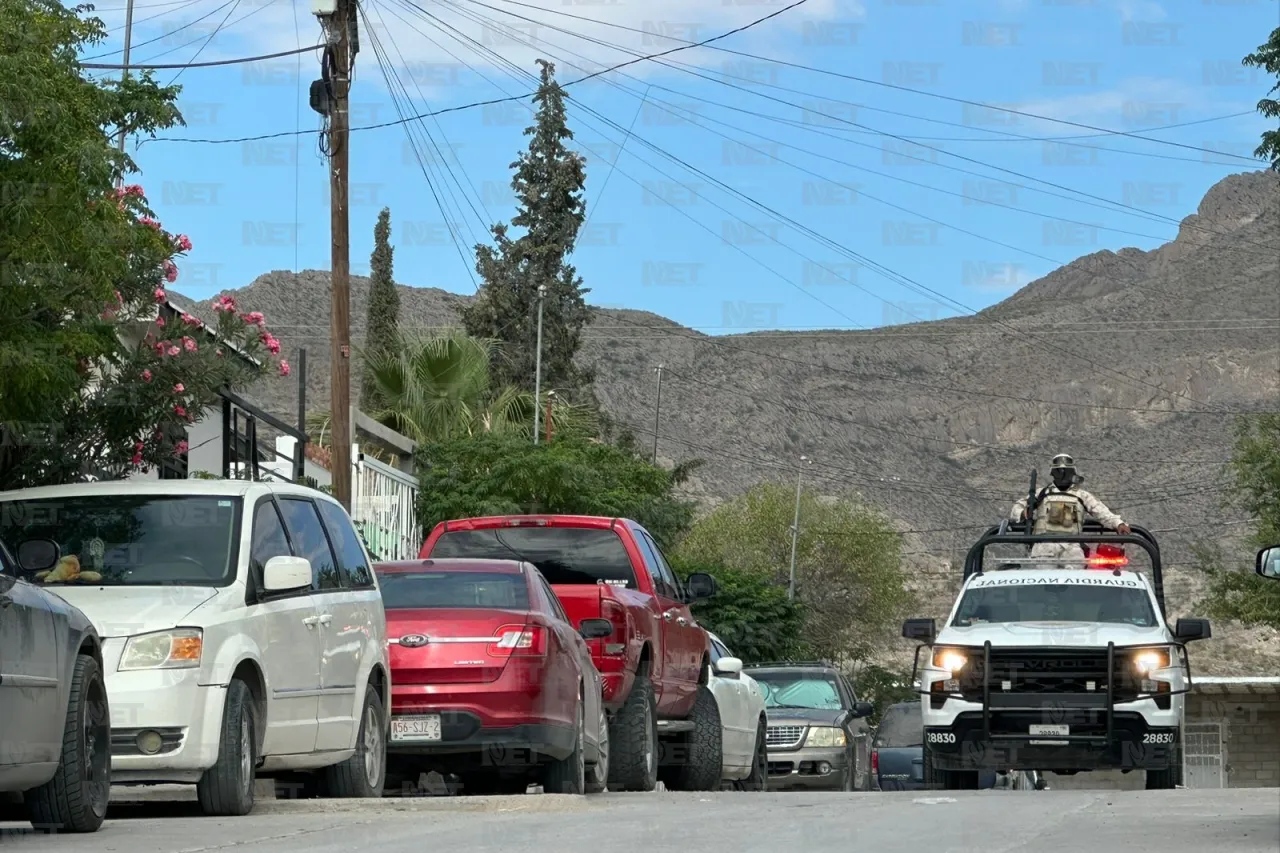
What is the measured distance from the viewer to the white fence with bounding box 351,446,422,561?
99.2 ft

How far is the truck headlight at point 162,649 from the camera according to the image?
1041cm

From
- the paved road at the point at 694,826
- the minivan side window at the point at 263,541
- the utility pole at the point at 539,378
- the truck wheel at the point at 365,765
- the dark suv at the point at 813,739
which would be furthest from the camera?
the utility pole at the point at 539,378

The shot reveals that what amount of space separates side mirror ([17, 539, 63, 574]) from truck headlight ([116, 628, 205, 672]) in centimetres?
92

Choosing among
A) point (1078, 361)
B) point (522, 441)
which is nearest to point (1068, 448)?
point (1078, 361)

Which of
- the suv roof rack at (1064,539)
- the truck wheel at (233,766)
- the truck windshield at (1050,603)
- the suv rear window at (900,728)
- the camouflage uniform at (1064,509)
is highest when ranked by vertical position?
the camouflage uniform at (1064,509)

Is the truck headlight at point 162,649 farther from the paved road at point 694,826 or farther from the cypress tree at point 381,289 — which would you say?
the cypress tree at point 381,289

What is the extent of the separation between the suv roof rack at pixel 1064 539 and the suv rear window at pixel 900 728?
9836 mm

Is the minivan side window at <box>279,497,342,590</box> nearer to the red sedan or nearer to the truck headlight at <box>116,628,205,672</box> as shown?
the red sedan

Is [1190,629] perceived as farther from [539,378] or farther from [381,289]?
[381,289]

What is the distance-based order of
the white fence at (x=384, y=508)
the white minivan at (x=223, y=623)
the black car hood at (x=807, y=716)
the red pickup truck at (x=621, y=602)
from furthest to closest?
the white fence at (x=384, y=508) → the black car hood at (x=807, y=716) → the red pickup truck at (x=621, y=602) → the white minivan at (x=223, y=623)

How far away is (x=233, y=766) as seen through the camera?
35.0 ft

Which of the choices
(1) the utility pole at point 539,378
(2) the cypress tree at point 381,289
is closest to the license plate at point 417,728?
(1) the utility pole at point 539,378

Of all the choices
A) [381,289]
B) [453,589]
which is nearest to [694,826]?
[453,589]

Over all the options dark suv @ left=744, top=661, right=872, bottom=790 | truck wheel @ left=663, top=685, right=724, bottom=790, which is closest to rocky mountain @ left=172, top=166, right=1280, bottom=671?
dark suv @ left=744, top=661, right=872, bottom=790
